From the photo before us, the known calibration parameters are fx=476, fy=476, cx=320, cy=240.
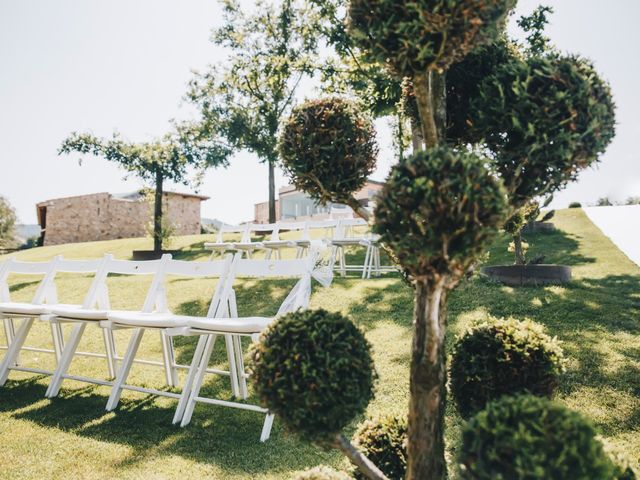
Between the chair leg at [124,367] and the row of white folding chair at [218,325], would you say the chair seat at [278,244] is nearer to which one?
the row of white folding chair at [218,325]

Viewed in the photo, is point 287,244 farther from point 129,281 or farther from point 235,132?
point 235,132

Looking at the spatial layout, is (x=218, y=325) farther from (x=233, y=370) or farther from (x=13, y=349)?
(x=13, y=349)

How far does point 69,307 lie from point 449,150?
4.50m

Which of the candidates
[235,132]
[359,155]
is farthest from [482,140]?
[235,132]

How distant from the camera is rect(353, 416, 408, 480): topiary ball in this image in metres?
2.45

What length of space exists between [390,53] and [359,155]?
21.3 inches

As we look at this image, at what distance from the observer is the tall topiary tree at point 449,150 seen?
1595mm

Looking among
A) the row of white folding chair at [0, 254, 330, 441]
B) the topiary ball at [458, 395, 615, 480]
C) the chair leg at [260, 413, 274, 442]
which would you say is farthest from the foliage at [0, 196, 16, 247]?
the topiary ball at [458, 395, 615, 480]

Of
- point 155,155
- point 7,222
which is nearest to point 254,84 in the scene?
point 155,155

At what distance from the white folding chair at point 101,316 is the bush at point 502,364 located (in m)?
3.02

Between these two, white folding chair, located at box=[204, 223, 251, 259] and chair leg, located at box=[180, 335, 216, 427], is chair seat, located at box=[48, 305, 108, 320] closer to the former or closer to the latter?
chair leg, located at box=[180, 335, 216, 427]

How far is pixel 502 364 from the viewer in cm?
219

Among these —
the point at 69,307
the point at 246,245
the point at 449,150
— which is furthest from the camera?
the point at 246,245

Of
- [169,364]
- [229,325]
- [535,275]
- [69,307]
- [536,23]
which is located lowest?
[169,364]
